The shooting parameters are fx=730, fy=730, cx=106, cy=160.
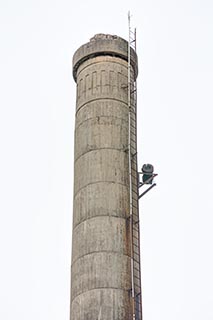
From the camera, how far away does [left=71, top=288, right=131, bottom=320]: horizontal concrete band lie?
2898cm

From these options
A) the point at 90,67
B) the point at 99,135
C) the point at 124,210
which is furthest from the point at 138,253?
the point at 90,67

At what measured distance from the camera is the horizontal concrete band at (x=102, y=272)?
29.7 meters

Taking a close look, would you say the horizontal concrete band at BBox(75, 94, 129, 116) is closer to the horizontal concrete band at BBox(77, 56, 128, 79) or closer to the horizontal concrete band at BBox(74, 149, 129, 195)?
the horizontal concrete band at BBox(77, 56, 128, 79)

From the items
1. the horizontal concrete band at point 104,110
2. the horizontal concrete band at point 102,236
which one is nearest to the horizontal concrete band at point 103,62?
the horizontal concrete band at point 104,110

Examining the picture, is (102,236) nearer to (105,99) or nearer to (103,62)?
(105,99)

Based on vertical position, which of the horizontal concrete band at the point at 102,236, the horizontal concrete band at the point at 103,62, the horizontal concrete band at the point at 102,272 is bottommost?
the horizontal concrete band at the point at 102,272

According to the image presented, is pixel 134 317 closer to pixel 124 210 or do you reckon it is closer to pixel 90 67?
pixel 124 210

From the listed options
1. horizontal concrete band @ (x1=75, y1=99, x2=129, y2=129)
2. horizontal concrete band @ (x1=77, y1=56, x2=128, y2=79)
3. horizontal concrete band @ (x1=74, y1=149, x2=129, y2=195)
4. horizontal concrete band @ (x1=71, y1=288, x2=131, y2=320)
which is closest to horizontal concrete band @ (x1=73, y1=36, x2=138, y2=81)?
horizontal concrete band @ (x1=77, y1=56, x2=128, y2=79)

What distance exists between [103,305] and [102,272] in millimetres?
1386

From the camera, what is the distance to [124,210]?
103ft

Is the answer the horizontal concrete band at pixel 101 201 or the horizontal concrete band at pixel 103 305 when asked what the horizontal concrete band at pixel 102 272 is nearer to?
the horizontal concrete band at pixel 103 305

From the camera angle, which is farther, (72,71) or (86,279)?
(72,71)

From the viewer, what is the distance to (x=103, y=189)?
31625 millimetres

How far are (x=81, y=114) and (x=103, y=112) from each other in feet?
4.25
